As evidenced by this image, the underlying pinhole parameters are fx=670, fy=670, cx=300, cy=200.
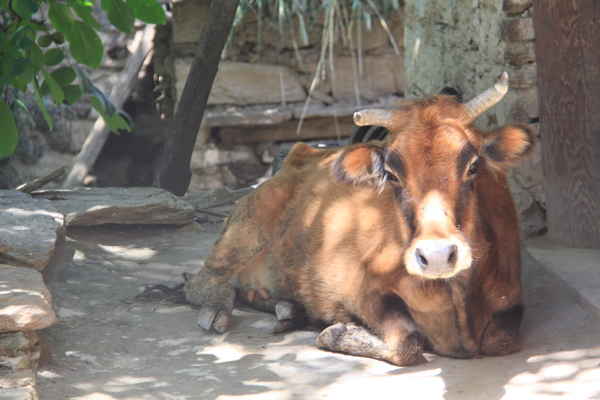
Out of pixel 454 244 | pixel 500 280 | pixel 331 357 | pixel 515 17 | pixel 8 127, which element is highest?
pixel 515 17

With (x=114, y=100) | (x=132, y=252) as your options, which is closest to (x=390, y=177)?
(x=132, y=252)

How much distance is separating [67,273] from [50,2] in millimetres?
2422

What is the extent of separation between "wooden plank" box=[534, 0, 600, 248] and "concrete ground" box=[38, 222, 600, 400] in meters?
0.47

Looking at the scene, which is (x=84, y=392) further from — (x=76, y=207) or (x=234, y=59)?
(x=234, y=59)

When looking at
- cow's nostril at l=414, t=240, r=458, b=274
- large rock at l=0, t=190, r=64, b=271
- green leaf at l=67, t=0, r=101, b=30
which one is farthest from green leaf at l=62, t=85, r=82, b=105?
cow's nostril at l=414, t=240, r=458, b=274

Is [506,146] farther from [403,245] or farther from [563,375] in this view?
[563,375]

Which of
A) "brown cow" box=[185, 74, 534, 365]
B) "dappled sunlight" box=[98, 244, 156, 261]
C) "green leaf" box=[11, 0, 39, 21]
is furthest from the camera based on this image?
"dappled sunlight" box=[98, 244, 156, 261]

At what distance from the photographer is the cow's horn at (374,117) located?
3664mm

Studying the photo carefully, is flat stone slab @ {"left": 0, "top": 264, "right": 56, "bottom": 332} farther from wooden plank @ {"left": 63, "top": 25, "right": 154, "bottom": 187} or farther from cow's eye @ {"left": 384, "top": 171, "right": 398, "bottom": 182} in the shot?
wooden plank @ {"left": 63, "top": 25, "right": 154, "bottom": 187}

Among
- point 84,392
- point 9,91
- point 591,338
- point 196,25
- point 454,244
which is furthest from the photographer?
point 196,25

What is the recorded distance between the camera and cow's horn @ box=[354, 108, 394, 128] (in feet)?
12.0

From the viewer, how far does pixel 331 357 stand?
3.84m

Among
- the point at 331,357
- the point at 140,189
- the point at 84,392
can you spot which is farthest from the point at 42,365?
the point at 140,189

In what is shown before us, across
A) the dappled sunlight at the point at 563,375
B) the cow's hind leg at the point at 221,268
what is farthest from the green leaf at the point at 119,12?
the dappled sunlight at the point at 563,375
